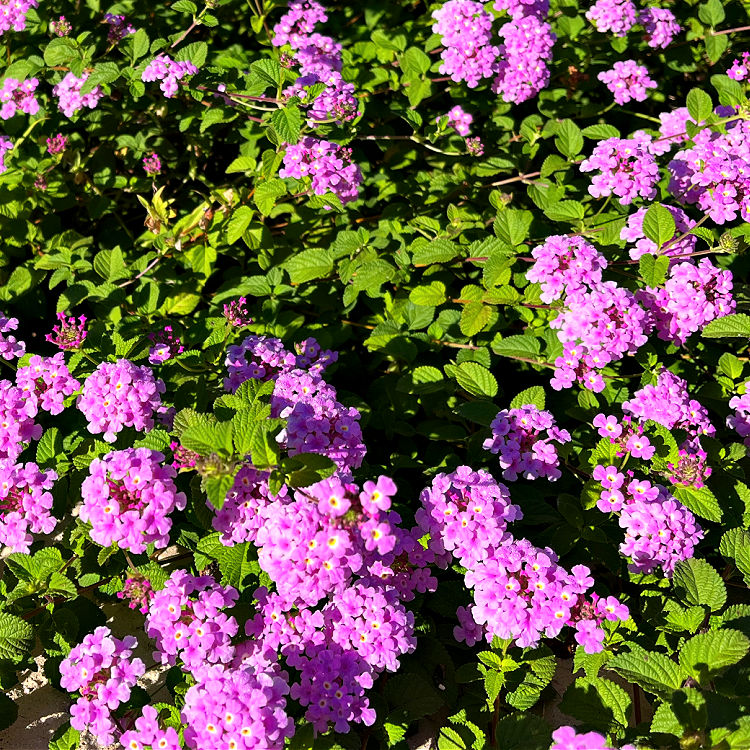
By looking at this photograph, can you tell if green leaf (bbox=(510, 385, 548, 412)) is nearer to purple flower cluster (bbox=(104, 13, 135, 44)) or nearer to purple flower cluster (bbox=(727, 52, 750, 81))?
purple flower cluster (bbox=(727, 52, 750, 81))

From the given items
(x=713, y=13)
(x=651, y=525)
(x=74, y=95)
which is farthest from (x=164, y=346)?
(x=713, y=13)

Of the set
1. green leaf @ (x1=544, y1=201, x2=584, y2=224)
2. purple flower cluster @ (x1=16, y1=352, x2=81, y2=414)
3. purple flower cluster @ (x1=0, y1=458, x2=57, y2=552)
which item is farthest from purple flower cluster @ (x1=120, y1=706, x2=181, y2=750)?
green leaf @ (x1=544, y1=201, x2=584, y2=224)

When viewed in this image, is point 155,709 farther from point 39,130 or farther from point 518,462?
point 39,130

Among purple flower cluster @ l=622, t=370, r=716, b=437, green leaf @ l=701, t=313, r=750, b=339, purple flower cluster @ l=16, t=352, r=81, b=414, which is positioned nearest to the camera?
purple flower cluster @ l=16, t=352, r=81, b=414

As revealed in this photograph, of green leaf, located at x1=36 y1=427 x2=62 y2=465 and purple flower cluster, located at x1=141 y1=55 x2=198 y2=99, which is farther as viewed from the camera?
purple flower cluster, located at x1=141 y1=55 x2=198 y2=99

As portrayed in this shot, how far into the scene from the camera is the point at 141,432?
2760 millimetres

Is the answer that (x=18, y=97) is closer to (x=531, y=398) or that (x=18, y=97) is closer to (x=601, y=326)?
(x=531, y=398)

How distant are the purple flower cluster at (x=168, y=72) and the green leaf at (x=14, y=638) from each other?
7.52 ft

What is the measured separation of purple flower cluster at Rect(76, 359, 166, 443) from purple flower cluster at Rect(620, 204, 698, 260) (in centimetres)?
217

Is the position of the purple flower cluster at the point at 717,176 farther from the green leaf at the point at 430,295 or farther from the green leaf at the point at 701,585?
the green leaf at the point at 701,585

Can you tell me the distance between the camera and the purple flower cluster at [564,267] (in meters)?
3.08

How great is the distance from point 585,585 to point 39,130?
3.80 meters

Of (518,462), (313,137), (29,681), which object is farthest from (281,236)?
(29,681)

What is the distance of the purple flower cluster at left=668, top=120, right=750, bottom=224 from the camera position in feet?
10.7
